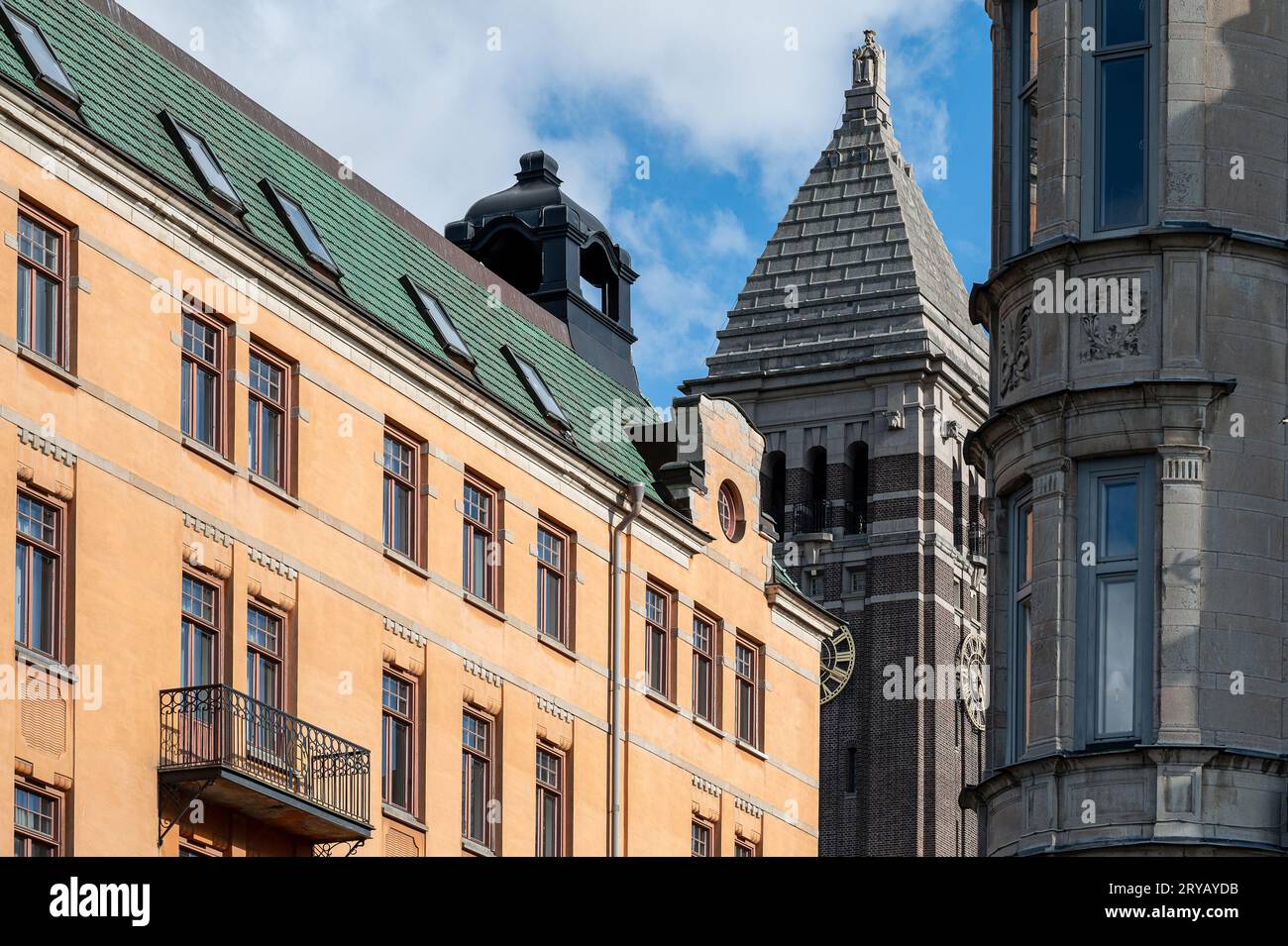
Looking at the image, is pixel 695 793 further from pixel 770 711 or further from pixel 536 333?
pixel 536 333

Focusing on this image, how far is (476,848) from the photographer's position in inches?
2084

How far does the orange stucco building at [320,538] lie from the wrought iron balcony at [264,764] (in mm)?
80

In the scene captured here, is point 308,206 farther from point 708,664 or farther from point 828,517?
point 828,517

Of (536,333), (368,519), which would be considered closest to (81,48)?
(368,519)

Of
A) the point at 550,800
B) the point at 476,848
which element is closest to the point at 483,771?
the point at 476,848

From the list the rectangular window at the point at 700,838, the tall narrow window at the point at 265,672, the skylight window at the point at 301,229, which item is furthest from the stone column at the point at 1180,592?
the rectangular window at the point at 700,838

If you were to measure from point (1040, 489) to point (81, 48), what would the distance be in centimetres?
2355

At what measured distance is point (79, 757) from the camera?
141 feet

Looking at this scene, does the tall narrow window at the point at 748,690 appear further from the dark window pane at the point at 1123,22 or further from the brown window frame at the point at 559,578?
the dark window pane at the point at 1123,22

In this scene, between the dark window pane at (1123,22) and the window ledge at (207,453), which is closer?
the dark window pane at (1123,22)

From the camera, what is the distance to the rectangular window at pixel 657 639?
59.4 metres

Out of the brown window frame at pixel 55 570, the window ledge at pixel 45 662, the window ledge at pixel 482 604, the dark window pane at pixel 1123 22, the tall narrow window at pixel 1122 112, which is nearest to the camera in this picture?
the tall narrow window at pixel 1122 112

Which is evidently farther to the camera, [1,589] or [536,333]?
[536,333]

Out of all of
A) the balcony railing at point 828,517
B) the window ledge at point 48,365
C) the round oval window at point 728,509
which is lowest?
the window ledge at point 48,365
